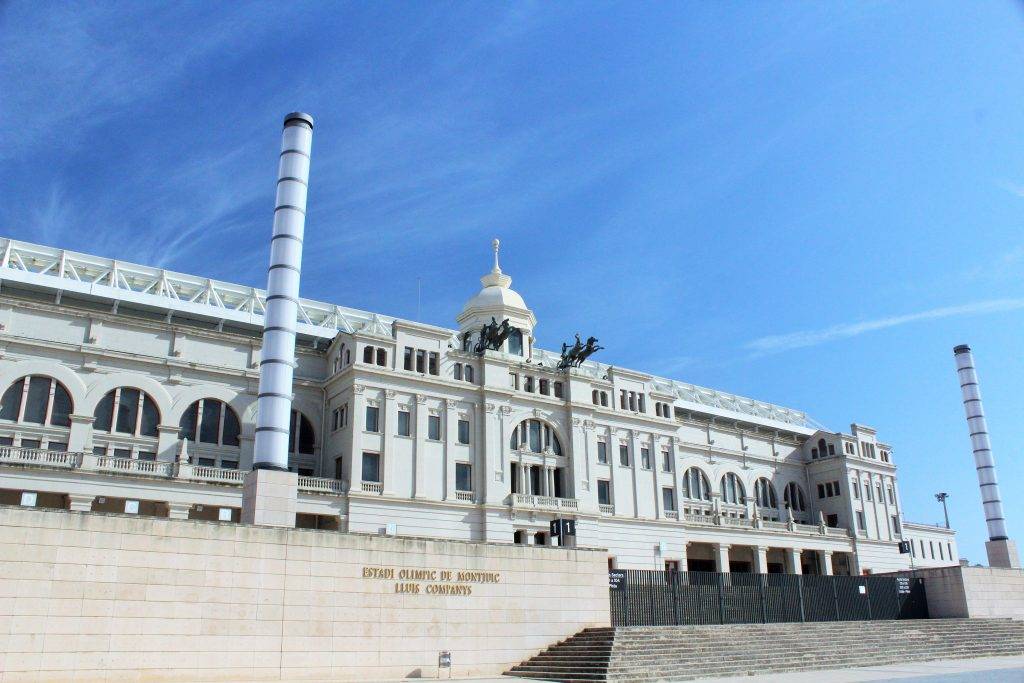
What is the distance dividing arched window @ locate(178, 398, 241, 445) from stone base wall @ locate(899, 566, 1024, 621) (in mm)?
44869

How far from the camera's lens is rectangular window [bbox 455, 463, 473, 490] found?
198ft

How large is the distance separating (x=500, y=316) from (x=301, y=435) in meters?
22.0

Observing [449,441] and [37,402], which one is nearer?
[37,402]

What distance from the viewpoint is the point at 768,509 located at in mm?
87250

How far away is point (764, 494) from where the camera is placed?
87.9 meters

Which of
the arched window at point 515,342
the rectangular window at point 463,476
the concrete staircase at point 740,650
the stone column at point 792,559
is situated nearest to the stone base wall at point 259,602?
the concrete staircase at point 740,650

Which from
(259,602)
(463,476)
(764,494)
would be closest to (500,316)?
(463,476)

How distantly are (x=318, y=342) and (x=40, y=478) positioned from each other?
2258cm

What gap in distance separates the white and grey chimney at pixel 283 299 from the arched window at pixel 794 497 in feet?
217

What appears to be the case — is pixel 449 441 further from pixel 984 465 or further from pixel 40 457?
pixel 984 465

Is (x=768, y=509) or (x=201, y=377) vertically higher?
(x=201, y=377)

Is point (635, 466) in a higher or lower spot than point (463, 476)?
higher

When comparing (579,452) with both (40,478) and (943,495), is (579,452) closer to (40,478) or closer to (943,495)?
(40,478)

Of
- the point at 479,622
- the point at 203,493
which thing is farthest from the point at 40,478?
the point at 479,622
